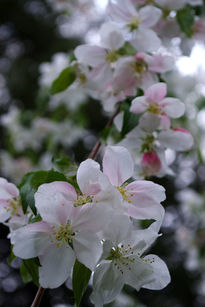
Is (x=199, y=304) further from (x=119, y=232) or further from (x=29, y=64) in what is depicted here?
(x=119, y=232)

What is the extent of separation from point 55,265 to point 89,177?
17 centimetres

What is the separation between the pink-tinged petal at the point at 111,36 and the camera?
1.04 meters

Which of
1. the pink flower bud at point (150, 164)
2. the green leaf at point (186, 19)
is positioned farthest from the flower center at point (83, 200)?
the green leaf at point (186, 19)

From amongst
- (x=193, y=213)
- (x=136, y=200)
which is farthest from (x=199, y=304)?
(x=136, y=200)

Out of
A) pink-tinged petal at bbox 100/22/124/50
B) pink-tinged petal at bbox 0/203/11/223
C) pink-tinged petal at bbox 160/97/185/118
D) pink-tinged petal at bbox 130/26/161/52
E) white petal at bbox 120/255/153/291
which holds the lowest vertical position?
white petal at bbox 120/255/153/291

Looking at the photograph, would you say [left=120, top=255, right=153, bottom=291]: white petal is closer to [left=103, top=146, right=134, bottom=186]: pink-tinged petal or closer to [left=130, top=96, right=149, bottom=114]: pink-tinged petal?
[left=103, top=146, right=134, bottom=186]: pink-tinged petal

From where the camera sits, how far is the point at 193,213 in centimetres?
289

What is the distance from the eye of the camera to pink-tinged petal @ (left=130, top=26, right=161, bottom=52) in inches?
41.3

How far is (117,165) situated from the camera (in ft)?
2.38

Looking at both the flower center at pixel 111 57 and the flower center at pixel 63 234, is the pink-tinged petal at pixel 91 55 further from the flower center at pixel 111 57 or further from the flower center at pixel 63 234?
the flower center at pixel 63 234

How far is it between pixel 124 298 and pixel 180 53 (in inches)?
75.1

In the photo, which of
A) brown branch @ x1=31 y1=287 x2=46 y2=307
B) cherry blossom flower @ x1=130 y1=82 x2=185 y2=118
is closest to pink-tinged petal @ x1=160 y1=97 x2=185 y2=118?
cherry blossom flower @ x1=130 y1=82 x2=185 y2=118

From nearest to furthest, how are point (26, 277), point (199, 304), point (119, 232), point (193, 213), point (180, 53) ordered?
point (119, 232)
point (26, 277)
point (180, 53)
point (193, 213)
point (199, 304)

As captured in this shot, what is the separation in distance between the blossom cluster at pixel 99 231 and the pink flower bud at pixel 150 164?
263 millimetres
